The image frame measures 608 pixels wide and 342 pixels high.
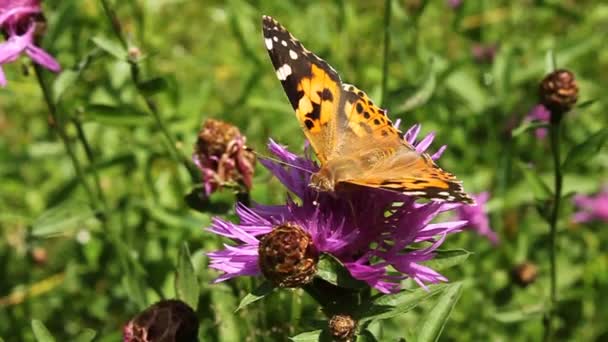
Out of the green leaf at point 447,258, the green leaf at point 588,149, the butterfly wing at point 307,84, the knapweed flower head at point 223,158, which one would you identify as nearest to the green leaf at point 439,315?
the green leaf at point 447,258

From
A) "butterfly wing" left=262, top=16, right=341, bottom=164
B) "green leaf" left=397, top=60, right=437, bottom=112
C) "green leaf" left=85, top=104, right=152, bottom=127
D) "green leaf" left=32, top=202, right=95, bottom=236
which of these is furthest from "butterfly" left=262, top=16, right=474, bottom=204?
"green leaf" left=32, top=202, right=95, bottom=236

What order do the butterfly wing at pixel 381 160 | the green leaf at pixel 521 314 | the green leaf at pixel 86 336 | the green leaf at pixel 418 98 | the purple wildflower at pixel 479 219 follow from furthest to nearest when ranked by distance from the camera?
the purple wildflower at pixel 479 219 < the green leaf at pixel 418 98 < the green leaf at pixel 521 314 < the green leaf at pixel 86 336 < the butterfly wing at pixel 381 160

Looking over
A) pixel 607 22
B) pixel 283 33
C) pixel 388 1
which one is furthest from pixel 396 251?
pixel 607 22

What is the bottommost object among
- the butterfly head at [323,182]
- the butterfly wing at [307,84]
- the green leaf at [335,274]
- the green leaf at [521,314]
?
the green leaf at [521,314]

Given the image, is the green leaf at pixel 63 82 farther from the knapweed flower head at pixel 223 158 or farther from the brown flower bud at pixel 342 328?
the brown flower bud at pixel 342 328

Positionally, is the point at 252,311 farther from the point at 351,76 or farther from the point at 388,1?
the point at 351,76

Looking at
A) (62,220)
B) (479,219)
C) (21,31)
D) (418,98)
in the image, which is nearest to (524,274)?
(479,219)
